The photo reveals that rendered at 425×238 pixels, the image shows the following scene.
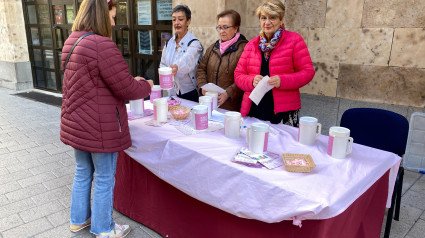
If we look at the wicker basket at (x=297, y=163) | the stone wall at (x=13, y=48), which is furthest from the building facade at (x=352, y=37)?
the stone wall at (x=13, y=48)

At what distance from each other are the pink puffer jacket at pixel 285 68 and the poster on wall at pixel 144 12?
11.1 ft

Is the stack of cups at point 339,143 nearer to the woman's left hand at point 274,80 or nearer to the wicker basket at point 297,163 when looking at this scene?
the wicker basket at point 297,163

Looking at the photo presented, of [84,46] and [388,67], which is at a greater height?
[84,46]

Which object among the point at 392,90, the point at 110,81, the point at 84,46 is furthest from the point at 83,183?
the point at 392,90

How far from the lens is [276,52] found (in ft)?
8.43

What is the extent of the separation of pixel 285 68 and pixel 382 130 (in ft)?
2.84

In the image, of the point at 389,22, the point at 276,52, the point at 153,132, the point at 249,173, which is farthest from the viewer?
the point at 389,22

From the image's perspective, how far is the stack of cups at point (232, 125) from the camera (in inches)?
81.2

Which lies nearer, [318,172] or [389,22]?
[318,172]

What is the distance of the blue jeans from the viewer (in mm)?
2201

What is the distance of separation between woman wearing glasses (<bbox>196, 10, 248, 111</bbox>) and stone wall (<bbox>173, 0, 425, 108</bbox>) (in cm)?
122

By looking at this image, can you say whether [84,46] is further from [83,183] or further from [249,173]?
[249,173]

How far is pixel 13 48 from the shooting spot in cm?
775

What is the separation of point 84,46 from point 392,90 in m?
3.17
